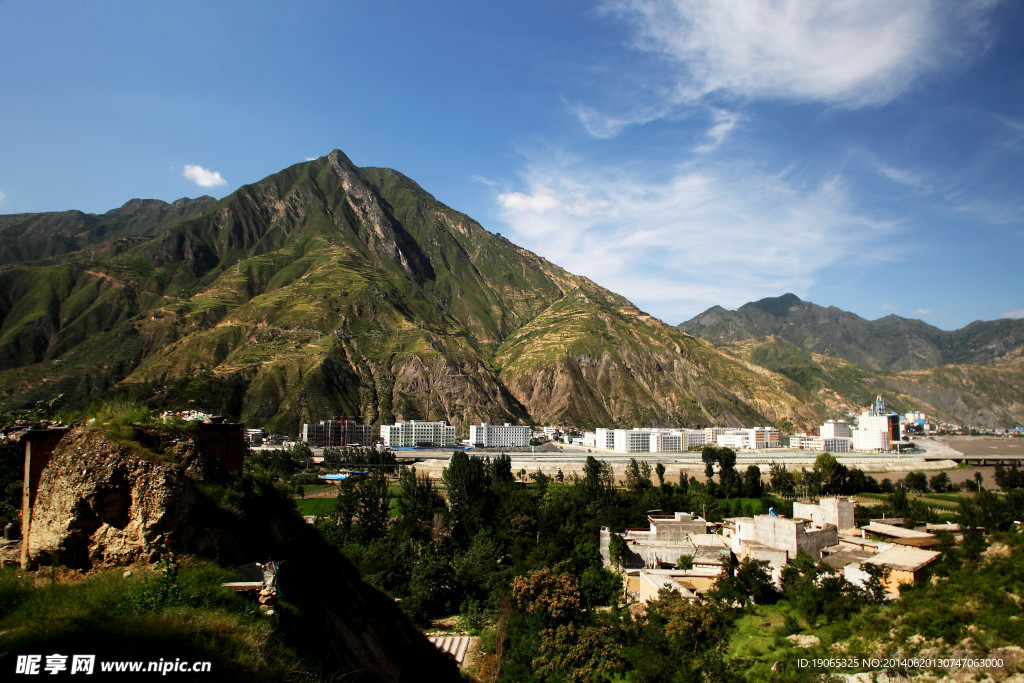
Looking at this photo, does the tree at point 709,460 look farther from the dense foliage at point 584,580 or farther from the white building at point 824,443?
the white building at point 824,443

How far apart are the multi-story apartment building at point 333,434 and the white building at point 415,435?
360 centimetres

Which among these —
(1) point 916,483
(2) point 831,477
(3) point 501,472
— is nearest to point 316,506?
(3) point 501,472

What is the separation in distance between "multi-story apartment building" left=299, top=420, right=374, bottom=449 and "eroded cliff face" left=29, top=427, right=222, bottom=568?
95.3 meters

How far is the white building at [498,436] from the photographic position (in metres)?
117

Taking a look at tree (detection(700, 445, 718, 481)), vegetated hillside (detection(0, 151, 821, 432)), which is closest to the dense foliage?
tree (detection(700, 445, 718, 481))

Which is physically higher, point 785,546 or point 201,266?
point 201,266

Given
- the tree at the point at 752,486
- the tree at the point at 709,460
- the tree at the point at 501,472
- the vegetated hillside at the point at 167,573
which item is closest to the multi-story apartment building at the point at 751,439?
the tree at the point at 709,460

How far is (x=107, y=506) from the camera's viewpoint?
8.48 metres

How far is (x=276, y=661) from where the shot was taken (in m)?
7.15

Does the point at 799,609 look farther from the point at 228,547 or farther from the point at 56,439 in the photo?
the point at 56,439

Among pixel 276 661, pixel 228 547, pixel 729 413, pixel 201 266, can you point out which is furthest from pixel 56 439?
pixel 201 266

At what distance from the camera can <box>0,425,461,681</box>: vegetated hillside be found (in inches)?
261

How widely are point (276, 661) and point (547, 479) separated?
62716 mm

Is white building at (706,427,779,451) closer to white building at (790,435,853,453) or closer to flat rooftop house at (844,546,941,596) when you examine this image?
white building at (790,435,853,453)
